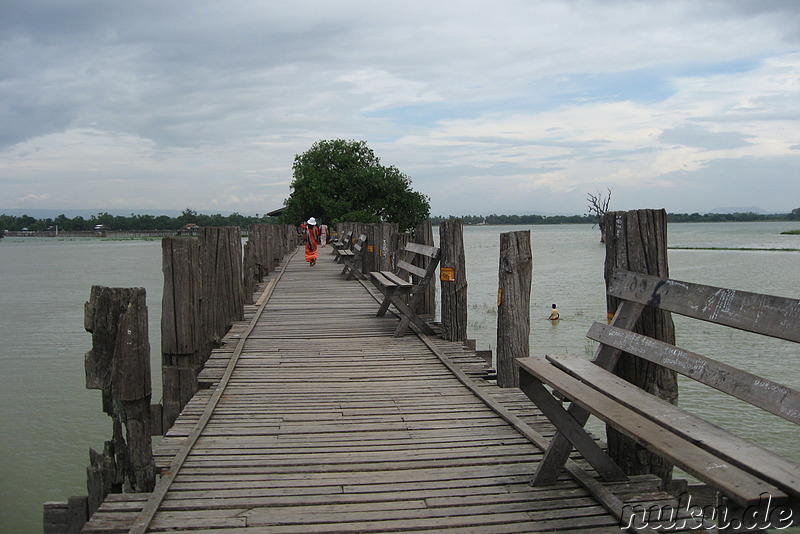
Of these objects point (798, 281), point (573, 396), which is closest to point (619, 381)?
point (573, 396)

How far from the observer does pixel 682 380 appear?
11141 mm

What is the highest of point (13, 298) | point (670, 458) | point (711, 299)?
point (711, 299)

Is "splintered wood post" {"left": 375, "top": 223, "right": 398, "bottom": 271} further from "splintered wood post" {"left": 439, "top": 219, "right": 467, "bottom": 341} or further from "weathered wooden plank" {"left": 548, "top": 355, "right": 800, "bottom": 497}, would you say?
"weathered wooden plank" {"left": 548, "top": 355, "right": 800, "bottom": 497}

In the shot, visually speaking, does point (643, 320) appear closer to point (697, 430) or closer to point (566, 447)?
point (566, 447)

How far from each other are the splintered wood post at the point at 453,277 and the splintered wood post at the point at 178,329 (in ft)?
8.65

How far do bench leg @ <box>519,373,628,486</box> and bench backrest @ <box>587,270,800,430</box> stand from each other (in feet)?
1.52

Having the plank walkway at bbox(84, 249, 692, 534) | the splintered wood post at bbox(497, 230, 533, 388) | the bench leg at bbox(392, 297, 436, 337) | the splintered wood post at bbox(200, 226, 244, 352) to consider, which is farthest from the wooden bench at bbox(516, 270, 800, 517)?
the splintered wood post at bbox(200, 226, 244, 352)

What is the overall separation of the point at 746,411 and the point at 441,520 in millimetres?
7724

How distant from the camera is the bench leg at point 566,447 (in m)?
3.59

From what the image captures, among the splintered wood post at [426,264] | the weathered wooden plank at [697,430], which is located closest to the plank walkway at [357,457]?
the weathered wooden plank at [697,430]

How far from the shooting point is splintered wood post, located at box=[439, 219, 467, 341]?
25.1 feet

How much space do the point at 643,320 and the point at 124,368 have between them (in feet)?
11.1

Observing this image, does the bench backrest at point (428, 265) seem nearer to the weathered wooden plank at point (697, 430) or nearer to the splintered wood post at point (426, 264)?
the splintered wood post at point (426, 264)

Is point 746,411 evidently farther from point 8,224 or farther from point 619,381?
point 8,224
